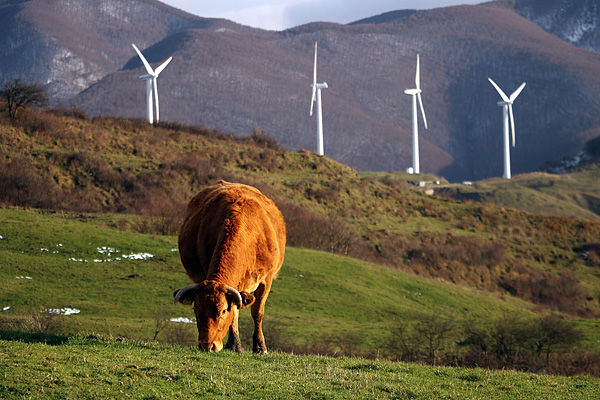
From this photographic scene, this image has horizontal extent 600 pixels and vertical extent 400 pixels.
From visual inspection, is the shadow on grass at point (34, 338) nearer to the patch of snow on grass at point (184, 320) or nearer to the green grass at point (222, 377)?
the green grass at point (222, 377)

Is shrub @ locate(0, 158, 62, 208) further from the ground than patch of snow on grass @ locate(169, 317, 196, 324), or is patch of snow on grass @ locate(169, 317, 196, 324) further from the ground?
shrub @ locate(0, 158, 62, 208)

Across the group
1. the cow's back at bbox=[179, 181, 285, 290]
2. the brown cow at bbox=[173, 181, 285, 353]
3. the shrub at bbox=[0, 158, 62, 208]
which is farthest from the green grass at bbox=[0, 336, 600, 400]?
the shrub at bbox=[0, 158, 62, 208]

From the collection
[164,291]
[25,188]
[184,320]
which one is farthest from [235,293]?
[25,188]

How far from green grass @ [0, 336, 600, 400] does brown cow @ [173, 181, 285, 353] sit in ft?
2.46

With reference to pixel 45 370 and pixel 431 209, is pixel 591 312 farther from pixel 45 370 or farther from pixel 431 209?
pixel 45 370

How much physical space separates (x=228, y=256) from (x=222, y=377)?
2082 mm

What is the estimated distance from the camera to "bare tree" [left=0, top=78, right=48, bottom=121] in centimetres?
6844

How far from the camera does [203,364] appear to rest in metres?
13.1

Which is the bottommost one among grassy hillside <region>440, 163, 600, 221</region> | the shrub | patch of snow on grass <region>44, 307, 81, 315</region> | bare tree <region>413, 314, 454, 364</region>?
grassy hillside <region>440, 163, 600, 221</region>

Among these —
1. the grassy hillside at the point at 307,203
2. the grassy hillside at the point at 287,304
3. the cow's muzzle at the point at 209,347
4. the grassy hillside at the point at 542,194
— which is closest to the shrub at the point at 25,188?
the grassy hillside at the point at 307,203

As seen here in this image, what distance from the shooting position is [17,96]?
229ft

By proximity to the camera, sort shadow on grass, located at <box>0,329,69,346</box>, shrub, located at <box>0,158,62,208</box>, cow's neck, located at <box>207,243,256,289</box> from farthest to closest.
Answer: shrub, located at <box>0,158,62,208</box> → shadow on grass, located at <box>0,329,69,346</box> → cow's neck, located at <box>207,243,256,289</box>

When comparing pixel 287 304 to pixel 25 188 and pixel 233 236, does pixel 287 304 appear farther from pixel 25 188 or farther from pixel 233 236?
pixel 233 236

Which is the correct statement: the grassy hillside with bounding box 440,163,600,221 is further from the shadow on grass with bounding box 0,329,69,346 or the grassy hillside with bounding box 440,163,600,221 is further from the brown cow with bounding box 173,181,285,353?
the shadow on grass with bounding box 0,329,69,346
